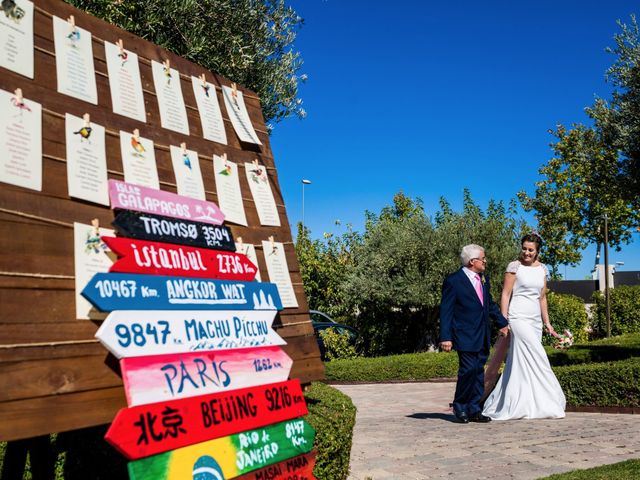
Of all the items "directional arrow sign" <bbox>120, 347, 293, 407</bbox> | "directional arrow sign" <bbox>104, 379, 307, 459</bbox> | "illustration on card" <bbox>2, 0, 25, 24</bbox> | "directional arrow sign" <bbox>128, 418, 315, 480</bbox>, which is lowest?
"directional arrow sign" <bbox>128, 418, 315, 480</bbox>

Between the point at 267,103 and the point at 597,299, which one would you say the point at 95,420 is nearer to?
the point at 267,103

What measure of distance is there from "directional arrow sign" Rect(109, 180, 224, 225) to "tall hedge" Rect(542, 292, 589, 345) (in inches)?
986

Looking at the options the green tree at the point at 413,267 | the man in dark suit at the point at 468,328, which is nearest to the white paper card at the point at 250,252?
the man in dark suit at the point at 468,328

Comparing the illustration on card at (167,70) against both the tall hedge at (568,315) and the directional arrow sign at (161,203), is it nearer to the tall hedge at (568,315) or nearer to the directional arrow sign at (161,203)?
the directional arrow sign at (161,203)

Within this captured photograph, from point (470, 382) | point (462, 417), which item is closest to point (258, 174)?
point (470, 382)

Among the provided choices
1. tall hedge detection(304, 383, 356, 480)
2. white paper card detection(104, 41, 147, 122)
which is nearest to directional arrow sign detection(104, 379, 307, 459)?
tall hedge detection(304, 383, 356, 480)

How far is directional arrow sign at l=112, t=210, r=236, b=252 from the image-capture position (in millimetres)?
3275

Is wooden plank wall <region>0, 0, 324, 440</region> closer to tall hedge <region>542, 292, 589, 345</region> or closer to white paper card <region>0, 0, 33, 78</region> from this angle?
white paper card <region>0, 0, 33, 78</region>

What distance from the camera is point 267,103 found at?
1054cm

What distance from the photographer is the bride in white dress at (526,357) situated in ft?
27.1

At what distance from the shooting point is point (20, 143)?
2.96 meters

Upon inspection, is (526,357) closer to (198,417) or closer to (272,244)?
(272,244)

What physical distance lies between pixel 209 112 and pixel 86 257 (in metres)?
1.69

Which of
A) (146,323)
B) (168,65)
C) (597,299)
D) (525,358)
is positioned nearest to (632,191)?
(525,358)
